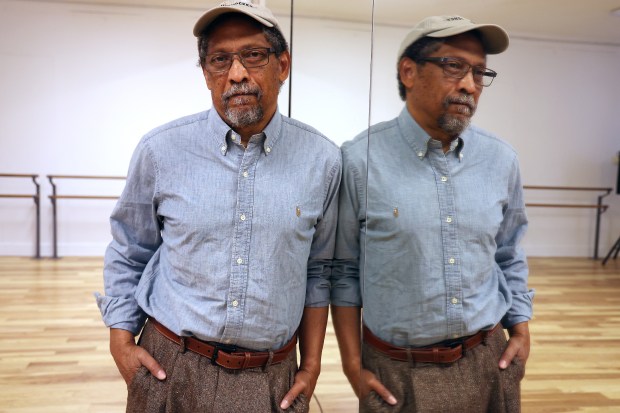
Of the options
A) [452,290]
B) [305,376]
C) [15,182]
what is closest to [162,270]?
[305,376]

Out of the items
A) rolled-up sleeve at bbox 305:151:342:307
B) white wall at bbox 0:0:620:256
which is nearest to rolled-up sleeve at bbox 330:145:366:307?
rolled-up sleeve at bbox 305:151:342:307

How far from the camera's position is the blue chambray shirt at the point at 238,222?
A: 1.03 m

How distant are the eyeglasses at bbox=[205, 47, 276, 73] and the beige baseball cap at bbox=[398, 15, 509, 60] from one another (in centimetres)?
37

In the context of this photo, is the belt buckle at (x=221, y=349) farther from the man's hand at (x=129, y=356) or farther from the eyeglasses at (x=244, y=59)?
the eyeglasses at (x=244, y=59)

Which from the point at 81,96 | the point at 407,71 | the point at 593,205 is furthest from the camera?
the point at 81,96

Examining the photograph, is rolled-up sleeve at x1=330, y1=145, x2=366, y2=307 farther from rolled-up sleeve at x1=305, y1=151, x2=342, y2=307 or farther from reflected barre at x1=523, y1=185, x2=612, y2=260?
reflected barre at x1=523, y1=185, x2=612, y2=260

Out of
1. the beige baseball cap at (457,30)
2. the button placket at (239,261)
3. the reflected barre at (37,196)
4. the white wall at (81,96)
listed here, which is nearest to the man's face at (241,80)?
the button placket at (239,261)

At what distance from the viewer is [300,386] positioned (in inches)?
43.9

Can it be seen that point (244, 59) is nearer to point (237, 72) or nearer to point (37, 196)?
point (237, 72)

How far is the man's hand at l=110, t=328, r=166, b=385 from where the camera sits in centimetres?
110

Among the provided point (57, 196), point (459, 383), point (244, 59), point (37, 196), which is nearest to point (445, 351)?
point (459, 383)

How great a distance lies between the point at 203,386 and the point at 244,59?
63 cm

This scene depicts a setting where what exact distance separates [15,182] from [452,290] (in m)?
5.10

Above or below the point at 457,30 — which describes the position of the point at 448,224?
below
